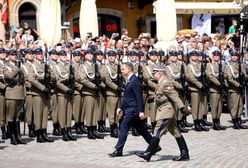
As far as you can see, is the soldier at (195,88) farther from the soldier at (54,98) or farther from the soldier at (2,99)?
the soldier at (2,99)

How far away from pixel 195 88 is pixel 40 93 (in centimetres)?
352

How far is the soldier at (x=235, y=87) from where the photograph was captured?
15844 millimetres

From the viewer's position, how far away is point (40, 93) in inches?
552

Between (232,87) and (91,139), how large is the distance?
354 cm

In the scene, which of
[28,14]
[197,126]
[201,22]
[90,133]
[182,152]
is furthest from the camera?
[28,14]

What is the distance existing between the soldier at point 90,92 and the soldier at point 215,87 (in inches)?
105

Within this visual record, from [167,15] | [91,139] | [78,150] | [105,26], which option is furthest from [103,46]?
[105,26]

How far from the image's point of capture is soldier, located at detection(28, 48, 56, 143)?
13852 millimetres

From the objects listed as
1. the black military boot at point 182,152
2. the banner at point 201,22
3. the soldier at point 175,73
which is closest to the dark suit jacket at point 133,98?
the black military boot at point 182,152

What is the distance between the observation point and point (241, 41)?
62.1ft

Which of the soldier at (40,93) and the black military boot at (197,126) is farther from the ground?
the soldier at (40,93)

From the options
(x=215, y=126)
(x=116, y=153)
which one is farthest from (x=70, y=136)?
(x=215, y=126)

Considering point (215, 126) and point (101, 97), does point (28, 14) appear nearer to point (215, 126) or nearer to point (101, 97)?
point (101, 97)

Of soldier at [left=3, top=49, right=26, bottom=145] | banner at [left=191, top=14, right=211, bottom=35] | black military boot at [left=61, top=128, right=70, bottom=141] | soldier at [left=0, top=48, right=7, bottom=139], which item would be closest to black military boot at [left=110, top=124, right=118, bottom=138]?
black military boot at [left=61, top=128, right=70, bottom=141]
